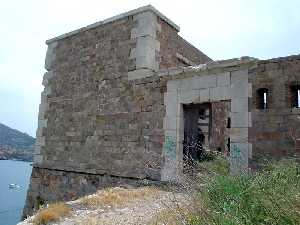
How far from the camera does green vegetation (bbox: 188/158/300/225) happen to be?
251cm

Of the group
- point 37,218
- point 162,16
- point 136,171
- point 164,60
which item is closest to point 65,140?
point 136,171

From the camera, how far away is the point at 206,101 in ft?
22.9

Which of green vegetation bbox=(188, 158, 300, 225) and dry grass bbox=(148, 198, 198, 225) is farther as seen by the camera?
dry grass bbox=(148, 198, 198, 225)

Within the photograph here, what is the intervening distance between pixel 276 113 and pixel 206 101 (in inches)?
58.4

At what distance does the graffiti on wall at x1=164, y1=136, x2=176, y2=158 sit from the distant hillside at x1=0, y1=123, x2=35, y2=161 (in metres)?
140

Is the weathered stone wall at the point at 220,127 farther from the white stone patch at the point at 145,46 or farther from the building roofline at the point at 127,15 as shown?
the white stone patch at the point at 145,46

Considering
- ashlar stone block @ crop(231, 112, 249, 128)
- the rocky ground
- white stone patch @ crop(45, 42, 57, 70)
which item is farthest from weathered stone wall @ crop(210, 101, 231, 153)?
white stone patch @ crop(45, 42, 57, 70)

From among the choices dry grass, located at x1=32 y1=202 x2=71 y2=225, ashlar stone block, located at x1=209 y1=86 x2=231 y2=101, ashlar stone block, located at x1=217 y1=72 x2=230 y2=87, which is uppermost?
ashlar stone block, located at x1=217 y1=72 x2=230 y2=87

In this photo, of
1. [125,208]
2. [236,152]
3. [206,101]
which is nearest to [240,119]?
[236,152]

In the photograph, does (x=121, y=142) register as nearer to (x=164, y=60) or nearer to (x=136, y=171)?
(x=136, y=171)

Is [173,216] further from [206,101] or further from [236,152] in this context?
[206,101]

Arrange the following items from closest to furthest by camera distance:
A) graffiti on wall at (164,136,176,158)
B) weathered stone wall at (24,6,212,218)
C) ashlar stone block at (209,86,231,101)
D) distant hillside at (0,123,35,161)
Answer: ashlar stone block at (209,86,231,101) < graffiti on wall at (164,136,176,158) < weathered stone wall at (24,6,212,218) < distant hillside at (0,123,35,161)

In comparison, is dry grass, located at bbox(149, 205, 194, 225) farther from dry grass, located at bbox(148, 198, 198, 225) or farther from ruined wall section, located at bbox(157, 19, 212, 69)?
ruined wall section, located at bbox(157, 19, 212, 69)

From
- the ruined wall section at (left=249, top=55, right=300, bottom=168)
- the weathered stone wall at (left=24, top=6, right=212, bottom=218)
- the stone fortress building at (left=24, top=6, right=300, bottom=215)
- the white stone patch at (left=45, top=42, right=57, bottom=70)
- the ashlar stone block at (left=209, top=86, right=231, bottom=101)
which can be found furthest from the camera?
the white stone patch at (left=45, top=42, right=57, bottom=70)
